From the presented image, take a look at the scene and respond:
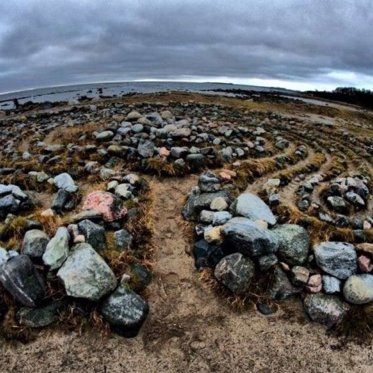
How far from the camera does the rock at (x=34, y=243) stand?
6422 mm

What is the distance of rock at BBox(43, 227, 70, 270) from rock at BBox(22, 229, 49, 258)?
0.36ft

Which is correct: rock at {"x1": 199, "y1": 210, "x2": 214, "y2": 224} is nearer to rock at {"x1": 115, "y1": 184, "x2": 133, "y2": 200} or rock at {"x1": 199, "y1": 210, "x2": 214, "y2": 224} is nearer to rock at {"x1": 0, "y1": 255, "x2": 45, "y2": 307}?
rock at {"x1": 115, "y1": 184, "x2": 133, "y2": 200}

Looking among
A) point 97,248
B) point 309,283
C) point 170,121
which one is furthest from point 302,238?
point 170,121

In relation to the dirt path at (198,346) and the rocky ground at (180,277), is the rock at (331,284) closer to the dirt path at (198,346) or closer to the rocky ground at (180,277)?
the rocky ground at (180,277)

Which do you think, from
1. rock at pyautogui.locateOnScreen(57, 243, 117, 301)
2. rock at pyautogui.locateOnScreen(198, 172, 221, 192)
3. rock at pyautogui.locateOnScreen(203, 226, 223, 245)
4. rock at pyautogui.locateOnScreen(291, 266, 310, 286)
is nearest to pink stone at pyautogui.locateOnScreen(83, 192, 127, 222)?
rock at pyautogui.locateOnScreen(57, 243, 117, 301)

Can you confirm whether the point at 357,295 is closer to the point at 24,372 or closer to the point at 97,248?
the point at 97,248

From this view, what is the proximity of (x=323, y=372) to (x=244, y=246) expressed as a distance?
2154mm

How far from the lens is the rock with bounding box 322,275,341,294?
21.1 feet

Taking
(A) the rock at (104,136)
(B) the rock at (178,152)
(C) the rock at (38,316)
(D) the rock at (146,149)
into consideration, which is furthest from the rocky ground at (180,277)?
(A) the rock at (104,136)

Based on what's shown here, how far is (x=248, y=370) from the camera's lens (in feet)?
17.5

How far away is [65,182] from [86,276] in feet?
13.9

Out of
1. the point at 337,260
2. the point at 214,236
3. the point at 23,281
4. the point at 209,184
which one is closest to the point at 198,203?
the point at 209,184

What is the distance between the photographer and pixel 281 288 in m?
6.53

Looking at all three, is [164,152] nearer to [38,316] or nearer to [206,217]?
[206,217]
